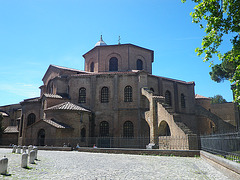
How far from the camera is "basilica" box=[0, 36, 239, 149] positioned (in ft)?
67.3

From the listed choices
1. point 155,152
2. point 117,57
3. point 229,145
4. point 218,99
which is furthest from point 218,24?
point 218,99

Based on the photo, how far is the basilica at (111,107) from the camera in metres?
20.5

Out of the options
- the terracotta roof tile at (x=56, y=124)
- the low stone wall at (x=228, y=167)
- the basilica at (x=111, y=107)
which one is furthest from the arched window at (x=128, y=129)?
the low stone wall at (x=228, y=167)

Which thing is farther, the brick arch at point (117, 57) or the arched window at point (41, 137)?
the brick arch at point (117, 57)

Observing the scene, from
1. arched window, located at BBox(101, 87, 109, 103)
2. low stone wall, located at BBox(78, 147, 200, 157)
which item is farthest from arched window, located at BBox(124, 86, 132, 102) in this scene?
low stone wall, located at BBox(78, 147, 200, 157)

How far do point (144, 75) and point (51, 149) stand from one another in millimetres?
13066

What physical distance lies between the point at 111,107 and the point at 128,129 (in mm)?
3386

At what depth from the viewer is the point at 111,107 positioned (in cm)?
2512

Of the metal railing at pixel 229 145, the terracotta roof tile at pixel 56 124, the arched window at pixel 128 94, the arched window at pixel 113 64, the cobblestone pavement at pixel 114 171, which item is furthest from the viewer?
the arched window at pixel 113 64

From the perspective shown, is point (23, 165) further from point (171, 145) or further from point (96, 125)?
point (96, 125)

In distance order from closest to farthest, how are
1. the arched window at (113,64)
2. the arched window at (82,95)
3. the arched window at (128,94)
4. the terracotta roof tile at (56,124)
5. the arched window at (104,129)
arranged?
1. the terracotta roof tile at (56,124)
2. the arched window at (104,129)
3. the arched window at (128,94)
4. the arched window at (82,95)
5. the arched window at (113,64)

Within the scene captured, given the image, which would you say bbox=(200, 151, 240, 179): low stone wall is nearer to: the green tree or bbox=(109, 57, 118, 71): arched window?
the green tree

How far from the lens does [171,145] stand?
16.0 meters

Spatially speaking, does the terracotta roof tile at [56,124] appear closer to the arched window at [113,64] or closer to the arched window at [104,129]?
the arched window at [104,129]
